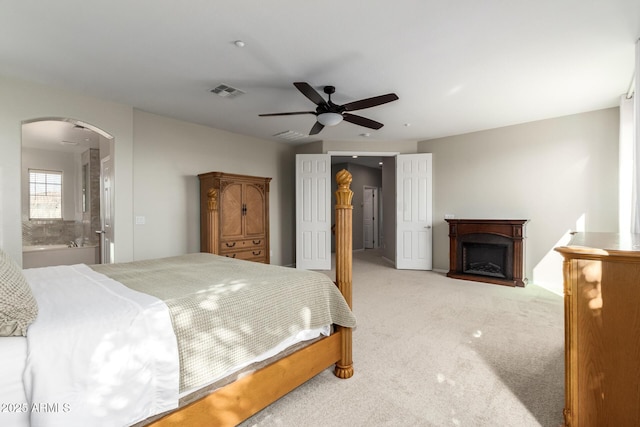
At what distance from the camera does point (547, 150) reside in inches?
182

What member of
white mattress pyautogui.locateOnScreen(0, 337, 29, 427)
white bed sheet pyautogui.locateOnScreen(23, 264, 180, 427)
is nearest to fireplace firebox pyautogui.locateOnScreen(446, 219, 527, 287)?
white bed sheet pyautogui.locateOnScreen(23, 264, 180, 427)

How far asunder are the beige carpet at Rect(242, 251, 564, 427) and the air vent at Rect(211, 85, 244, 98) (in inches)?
113

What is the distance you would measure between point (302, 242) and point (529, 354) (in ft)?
13.4

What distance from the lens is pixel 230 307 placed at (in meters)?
1.50

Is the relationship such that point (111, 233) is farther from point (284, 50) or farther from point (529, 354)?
point (529, 354)

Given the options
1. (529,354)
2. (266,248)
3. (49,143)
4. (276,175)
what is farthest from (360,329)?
(49,143)

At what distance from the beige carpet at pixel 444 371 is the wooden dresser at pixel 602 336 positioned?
0.33m

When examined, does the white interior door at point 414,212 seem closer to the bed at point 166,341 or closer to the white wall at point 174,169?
the white wall at point 174,169

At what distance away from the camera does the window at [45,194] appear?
6270mm

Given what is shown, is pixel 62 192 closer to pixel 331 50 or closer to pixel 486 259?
pixel 331 50

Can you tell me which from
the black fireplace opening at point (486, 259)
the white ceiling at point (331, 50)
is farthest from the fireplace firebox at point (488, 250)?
the white ceiling at point (331, 50)

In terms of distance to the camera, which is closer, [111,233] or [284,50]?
[284,50]

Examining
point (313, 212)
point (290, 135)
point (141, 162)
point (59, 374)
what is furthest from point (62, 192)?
point (59, 374)

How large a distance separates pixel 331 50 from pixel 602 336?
2.61 meters
